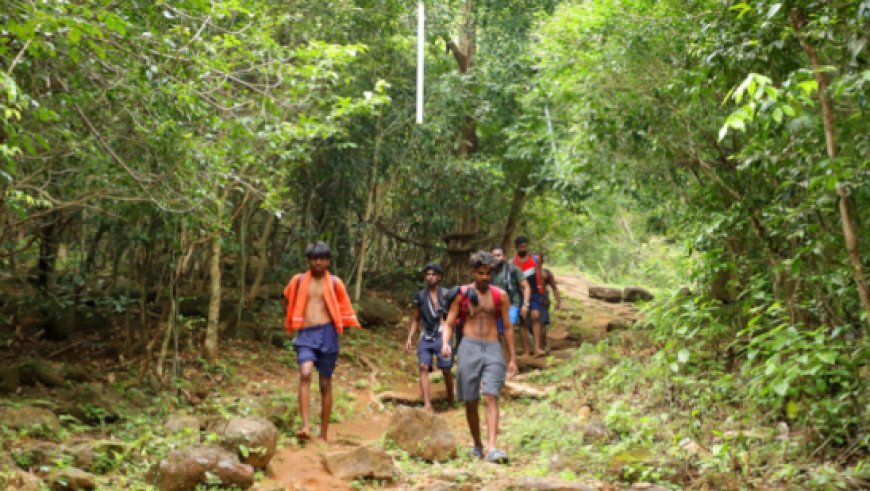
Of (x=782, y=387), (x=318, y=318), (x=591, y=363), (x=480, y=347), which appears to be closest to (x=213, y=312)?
(x=318, y=318)

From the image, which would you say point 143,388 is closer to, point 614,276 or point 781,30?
point 781,30

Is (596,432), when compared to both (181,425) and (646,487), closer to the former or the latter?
(646,487)

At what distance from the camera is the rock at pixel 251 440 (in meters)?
6.08

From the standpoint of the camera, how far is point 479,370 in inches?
271

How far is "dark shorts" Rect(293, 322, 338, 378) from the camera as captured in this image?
763 cm

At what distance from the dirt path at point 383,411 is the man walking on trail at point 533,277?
520 millimetres

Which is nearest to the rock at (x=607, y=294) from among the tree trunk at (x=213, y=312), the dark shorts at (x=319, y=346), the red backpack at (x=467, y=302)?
the tree trunk at (x=213, y=312)

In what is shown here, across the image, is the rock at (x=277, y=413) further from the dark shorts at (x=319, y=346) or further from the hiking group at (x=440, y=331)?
the dark shorts at (x=319, y=346)

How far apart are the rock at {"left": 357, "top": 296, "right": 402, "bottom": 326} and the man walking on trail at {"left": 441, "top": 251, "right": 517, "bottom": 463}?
7.32 meters

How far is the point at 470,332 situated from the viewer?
23.1ft

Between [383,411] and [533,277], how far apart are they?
3.29 m

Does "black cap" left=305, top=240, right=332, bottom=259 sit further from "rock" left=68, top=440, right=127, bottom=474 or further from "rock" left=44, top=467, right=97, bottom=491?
"rock" left=44, top=467, right=97, bottom=491

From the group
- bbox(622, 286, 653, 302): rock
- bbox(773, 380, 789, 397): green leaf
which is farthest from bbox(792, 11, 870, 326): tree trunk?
bbox(622, 286, 653, 302): rock

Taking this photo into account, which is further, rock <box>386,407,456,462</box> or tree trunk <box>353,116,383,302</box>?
tree trunk <box>353,116,383,302</box>
